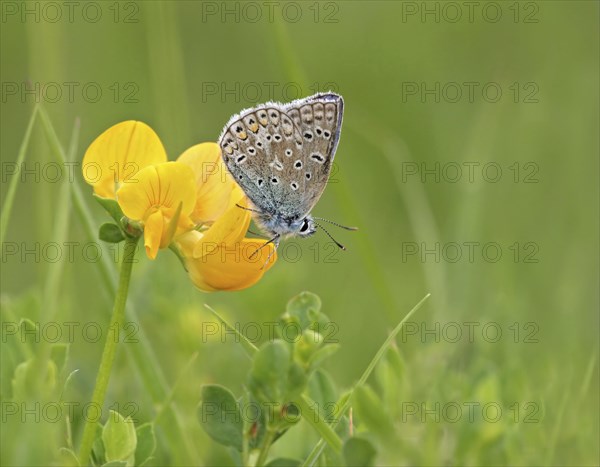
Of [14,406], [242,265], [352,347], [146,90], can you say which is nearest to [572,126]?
[352,347]

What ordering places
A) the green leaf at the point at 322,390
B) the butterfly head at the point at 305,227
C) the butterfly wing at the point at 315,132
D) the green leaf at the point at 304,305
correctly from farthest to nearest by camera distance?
the butterfly head at the point at 305,227, the butterfly wing at the point at 315,132, the green leaf at the point at 322,390, the green leaf at the point at 304,305

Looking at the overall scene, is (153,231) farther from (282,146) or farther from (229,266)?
(282,146)

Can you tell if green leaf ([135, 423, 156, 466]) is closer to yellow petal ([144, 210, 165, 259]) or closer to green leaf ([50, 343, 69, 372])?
green leaf ([50, 343, 69, 372])

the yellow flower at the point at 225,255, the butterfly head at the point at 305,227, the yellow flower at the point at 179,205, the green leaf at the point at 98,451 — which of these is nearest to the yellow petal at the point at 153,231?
the yellow flower at the point at 179,205

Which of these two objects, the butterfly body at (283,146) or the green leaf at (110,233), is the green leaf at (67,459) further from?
the butterfly body at (283,146)

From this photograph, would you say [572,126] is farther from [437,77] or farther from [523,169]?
[437,77]

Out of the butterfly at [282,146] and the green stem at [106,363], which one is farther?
the butterfly at [282,146]
